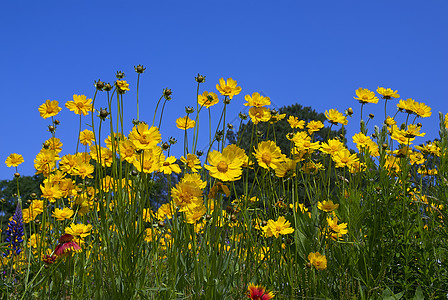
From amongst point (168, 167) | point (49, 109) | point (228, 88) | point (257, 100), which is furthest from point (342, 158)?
point (49, 109)

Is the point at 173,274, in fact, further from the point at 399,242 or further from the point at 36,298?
the point at 399,242

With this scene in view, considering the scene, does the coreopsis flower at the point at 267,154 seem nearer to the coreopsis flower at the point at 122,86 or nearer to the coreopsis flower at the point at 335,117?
the coreopsis flower at the point at 122,86

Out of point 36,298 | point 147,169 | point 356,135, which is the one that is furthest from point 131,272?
point 356,135

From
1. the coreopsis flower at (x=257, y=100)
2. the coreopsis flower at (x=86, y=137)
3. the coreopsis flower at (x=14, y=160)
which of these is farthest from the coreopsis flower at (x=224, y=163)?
the coreopsis flower at (x=14, y=160)

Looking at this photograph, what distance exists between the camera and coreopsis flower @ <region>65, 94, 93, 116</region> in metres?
2.23

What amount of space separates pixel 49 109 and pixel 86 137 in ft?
0.90

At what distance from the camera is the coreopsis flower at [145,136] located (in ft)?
5.43

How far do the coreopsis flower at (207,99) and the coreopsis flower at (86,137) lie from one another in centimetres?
84

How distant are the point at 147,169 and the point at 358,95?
5.77 ft

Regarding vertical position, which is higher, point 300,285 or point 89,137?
point 89,137

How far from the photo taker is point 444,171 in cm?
248

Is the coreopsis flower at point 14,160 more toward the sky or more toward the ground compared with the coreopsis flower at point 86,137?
more toward the ground

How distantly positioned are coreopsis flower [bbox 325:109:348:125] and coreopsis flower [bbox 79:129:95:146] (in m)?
1.50

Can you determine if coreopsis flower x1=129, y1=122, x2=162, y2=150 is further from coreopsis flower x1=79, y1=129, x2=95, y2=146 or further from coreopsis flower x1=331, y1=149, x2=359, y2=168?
coreopsis flower x1=331, y1=149, x2=359, y2=168
